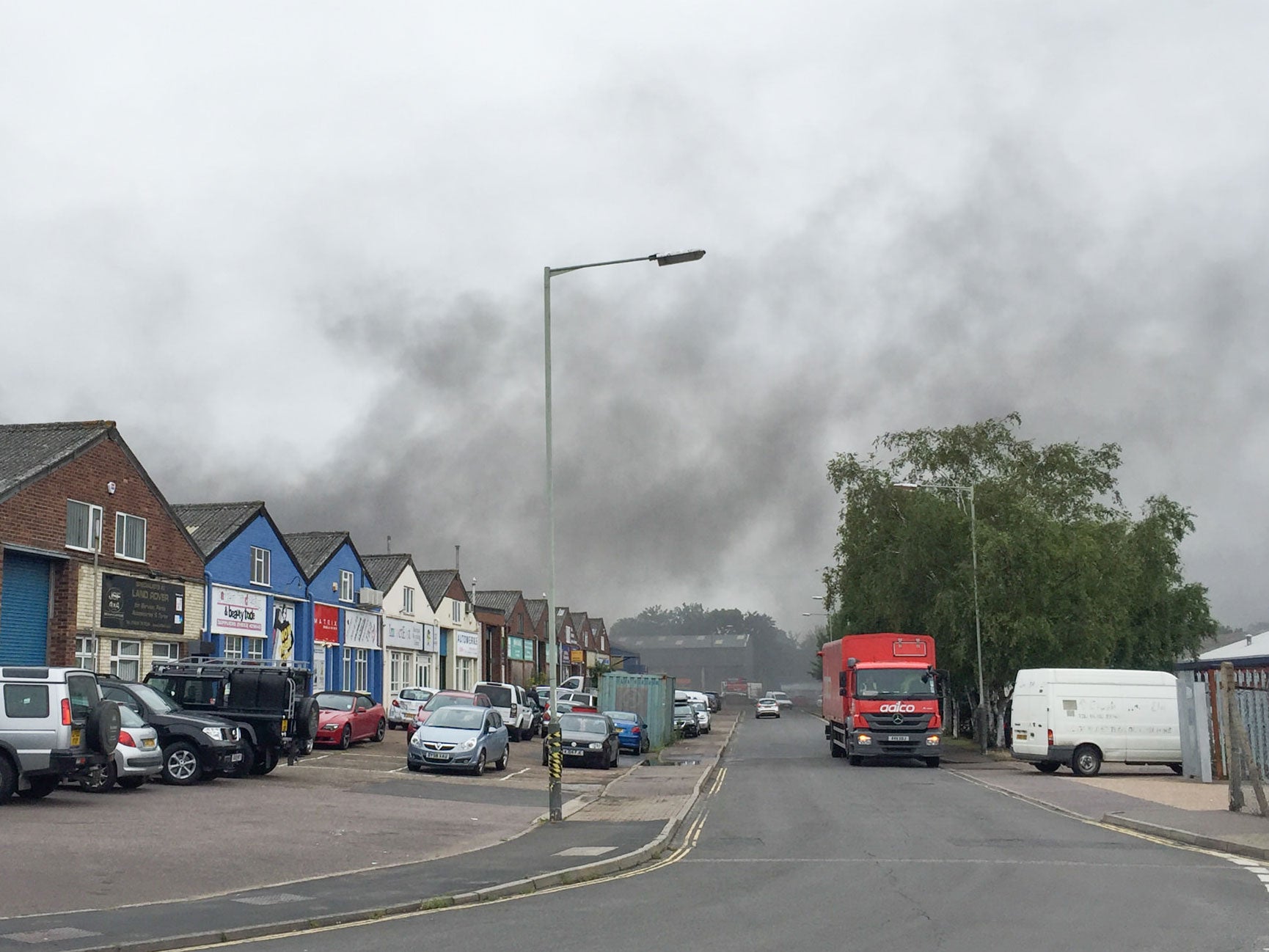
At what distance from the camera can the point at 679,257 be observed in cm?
2006

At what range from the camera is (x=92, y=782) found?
66.1 ft

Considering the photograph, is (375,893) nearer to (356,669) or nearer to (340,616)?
(340,616)

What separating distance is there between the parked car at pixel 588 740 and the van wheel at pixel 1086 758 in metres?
12.3

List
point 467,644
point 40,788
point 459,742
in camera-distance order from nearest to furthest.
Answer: point 40,788 → point 459,742 → point 467,644

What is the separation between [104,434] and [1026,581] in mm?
30143

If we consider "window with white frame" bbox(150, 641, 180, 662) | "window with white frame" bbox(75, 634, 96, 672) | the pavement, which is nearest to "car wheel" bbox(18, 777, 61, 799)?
the pavement

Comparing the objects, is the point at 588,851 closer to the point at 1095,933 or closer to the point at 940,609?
the point at 1095,933

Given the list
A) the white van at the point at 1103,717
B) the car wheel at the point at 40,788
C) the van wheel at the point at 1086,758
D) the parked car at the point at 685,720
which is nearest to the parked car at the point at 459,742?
the car wheel at the point at 40,788

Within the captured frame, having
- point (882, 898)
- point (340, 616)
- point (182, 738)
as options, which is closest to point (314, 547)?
point (340, 616)

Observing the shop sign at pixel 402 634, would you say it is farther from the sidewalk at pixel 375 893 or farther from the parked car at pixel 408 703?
the sidewalk at pixel 375 893

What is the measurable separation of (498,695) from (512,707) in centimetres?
108

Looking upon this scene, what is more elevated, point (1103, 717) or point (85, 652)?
point (85, 652)

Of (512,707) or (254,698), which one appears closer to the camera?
(254,698)

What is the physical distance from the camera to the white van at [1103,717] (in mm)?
33875
